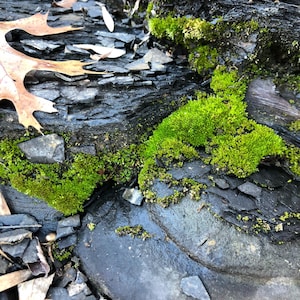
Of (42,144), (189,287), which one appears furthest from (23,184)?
(189,287)

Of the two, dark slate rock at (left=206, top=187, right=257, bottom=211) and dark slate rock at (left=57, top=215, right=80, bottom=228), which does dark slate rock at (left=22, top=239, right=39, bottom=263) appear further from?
dark slate rock at (left=206, top=187, right=257, bottom=211)

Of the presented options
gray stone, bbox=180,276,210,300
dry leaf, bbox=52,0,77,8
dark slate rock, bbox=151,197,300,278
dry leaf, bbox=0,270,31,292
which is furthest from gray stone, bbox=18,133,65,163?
dry leaf, bbox=52,0,77,8

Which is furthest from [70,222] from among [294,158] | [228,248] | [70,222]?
[294,158]

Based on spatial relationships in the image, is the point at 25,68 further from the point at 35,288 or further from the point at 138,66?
the point at 35,288

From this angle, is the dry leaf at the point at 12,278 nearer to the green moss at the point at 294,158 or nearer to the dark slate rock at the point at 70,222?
the dark slate rock at the point at 70,222

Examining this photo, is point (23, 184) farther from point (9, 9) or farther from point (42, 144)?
point (9, 9)
